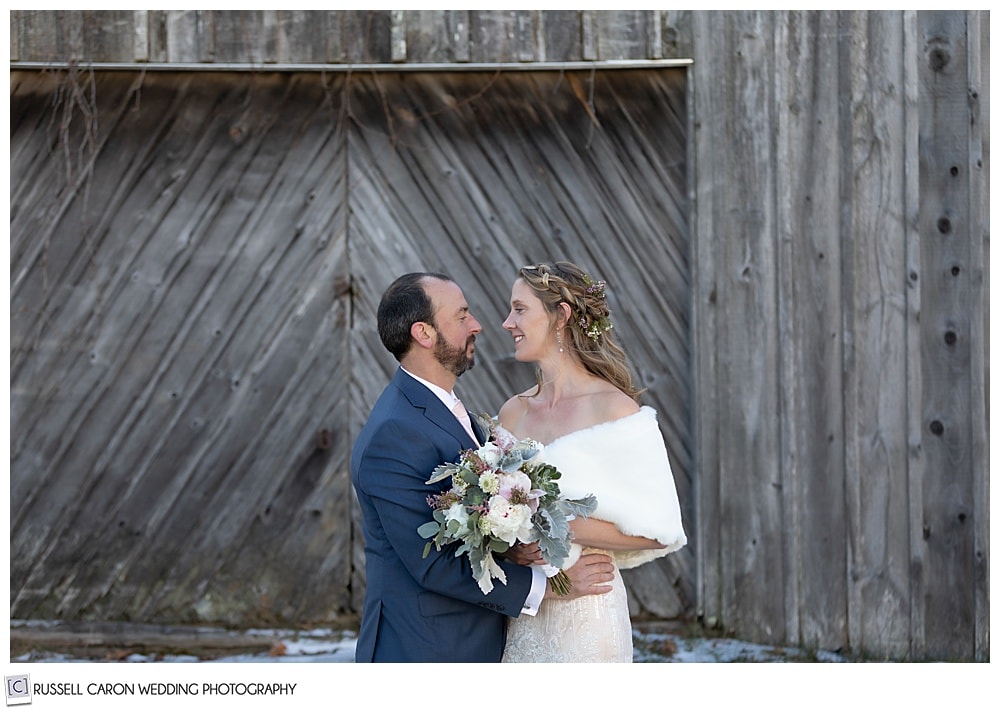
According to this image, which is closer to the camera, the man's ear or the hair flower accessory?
the man's ear

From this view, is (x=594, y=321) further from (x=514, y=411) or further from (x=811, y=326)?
(x=811, y=326)

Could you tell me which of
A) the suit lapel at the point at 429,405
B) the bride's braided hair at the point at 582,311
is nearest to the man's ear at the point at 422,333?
the suit lapel at the point at 429,405

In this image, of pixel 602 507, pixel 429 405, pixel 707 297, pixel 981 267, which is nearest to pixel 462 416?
pixel 429 405

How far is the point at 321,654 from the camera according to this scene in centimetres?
512

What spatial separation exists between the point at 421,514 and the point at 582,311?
0.87 metres

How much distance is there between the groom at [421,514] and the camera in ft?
10.2

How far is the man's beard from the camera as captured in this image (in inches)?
132

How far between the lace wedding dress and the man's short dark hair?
0.55 meters

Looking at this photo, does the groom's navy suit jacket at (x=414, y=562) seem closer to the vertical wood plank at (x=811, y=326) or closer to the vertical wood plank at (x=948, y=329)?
the vertical wood plank at (x=811, y=326)

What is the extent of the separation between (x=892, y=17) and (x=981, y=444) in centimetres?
188

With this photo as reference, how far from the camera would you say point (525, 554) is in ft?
10.5

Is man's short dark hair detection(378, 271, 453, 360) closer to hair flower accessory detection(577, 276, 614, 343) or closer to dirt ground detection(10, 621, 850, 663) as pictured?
hair flower accessory detection(577, 276, 614, 343)

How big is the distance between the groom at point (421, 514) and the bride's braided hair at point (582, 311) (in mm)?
289

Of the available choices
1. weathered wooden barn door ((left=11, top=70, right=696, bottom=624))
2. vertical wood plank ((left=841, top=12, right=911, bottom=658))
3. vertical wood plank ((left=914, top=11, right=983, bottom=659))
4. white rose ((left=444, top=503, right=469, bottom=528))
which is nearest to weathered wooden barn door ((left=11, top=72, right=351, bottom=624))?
weathered wooden barn door ((left=11, top=70, right=696, bottom=624))
